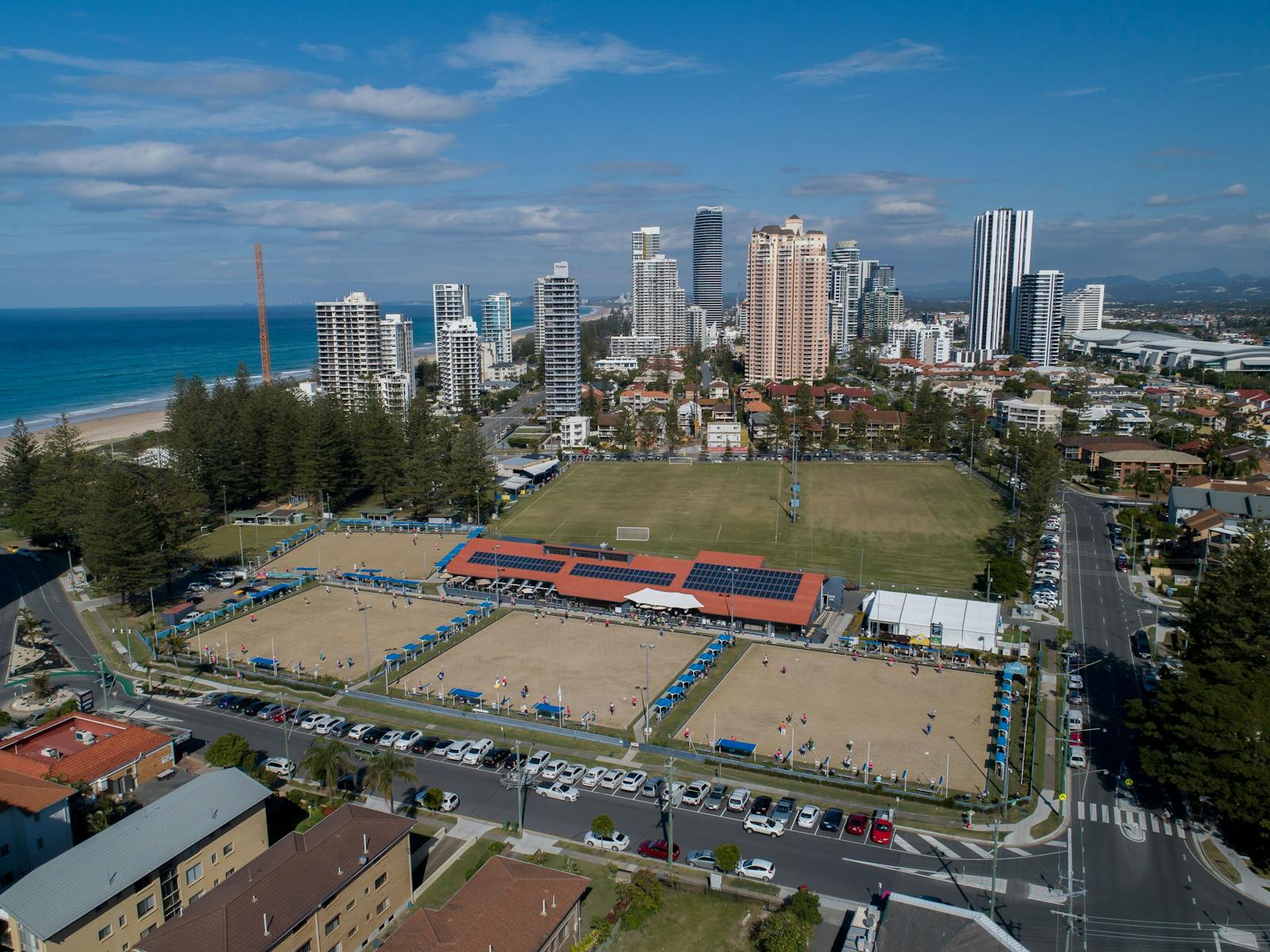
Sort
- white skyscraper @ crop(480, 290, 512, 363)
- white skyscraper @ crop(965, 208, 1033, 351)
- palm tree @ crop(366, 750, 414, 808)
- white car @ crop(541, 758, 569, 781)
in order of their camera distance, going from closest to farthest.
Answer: palm tree @ crop(366, 750, 414, 808), white car @ crop(541, 758, 569, 781), white skyscraper @ crop(480, 290, 512, 363), white skyscraper @ crop(965, 208, 1033, 351)

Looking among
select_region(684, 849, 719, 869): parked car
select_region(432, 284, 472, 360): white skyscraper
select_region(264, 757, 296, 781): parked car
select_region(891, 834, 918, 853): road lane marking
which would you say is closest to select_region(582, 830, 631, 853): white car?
select_region(684, 849, 719, 869): parked car

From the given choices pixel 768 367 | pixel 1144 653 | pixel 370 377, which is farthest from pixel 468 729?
pixel 768 367

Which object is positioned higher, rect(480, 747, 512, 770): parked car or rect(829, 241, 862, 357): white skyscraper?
rect(829, 241, 862, 357): white skyscraper

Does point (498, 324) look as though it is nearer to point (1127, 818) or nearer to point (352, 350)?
point (352, 350)

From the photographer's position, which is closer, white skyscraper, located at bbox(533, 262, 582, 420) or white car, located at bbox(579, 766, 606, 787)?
white car, located at bbox(579, 766, 606, 787)

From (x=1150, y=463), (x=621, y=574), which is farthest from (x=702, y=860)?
(x=1150, y=463)

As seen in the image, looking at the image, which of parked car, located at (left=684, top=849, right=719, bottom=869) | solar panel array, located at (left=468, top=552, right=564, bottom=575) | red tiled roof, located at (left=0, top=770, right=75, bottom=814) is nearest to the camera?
red tiled roof, located at (left=0, top=770, right=75, bottom=814)

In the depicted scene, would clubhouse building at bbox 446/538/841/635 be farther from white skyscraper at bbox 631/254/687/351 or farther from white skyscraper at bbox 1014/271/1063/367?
white skyscraper at bbox 631/254/687/351

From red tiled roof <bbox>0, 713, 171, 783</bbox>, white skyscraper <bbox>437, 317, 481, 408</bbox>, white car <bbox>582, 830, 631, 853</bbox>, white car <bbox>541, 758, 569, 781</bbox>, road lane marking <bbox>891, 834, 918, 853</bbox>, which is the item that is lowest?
road lane marking <bbox>891, 834, 918, 853</bbox>
